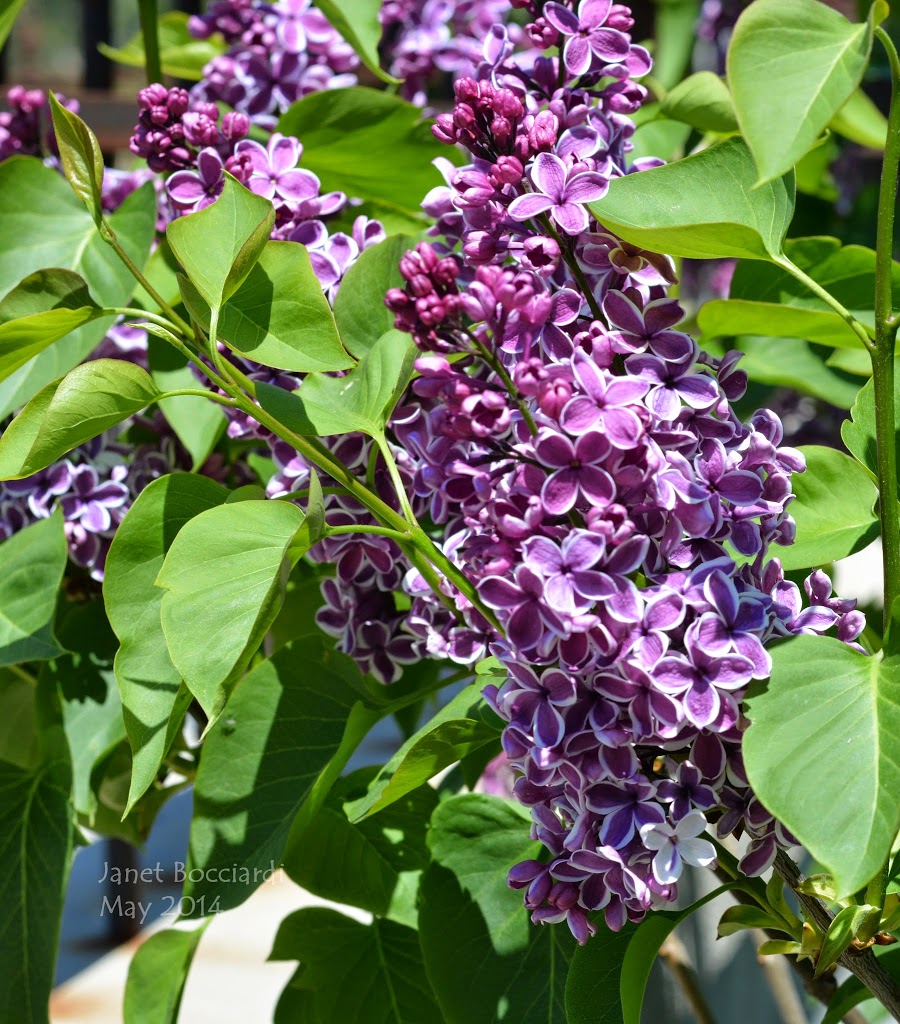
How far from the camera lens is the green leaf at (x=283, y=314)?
43 centimetres

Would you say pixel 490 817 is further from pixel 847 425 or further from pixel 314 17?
pixel 314 17

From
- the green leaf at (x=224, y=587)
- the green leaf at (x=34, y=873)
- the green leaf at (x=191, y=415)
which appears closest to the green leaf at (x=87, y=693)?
the green leaf at (x=34, y=873)

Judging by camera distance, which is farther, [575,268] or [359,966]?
[359,966]

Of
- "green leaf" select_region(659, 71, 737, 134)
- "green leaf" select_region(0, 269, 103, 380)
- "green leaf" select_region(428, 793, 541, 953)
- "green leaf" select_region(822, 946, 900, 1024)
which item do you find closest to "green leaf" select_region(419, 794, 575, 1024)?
"green leaf" select_region(428, 793, 541, 953)

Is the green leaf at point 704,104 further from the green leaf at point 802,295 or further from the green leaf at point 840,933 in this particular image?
the green leaf at point 840,933

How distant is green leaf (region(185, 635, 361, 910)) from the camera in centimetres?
46

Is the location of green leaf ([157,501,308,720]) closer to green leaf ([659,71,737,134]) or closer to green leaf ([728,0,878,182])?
green leaf ([728,0,878,182])

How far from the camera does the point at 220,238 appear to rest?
418 millimetres

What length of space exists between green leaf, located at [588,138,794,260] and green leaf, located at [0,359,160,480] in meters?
0.16

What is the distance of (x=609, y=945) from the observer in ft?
1.40

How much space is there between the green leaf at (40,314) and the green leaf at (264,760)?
0.16m

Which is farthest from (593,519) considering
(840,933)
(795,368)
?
(795,368)

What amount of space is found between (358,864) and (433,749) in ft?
0.50

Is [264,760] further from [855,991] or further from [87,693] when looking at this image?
[855,991]
